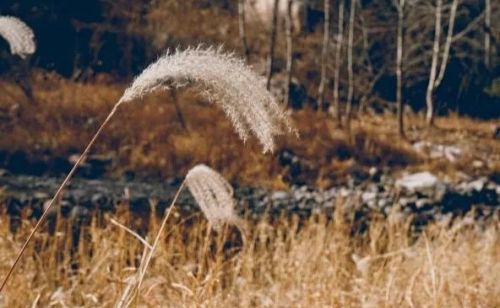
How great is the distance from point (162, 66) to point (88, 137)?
1258cm

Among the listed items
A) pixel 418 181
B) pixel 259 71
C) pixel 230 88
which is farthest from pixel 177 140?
pixel 230 88

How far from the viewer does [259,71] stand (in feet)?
68.3

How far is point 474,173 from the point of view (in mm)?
15375

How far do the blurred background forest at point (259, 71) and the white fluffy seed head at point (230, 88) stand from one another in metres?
7.58

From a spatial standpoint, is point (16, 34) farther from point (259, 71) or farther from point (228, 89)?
point (259, 71)

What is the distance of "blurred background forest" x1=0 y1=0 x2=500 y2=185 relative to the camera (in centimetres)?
1391

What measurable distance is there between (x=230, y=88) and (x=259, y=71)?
19302 mm

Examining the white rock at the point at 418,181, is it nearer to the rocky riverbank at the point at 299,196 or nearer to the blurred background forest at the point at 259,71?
the rocky riverbank at the point at 299,196

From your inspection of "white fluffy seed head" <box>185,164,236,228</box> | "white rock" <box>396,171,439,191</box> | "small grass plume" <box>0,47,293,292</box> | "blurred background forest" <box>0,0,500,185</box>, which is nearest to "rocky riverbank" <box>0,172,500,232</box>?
"white rock" <box>396,171,439,191</box>

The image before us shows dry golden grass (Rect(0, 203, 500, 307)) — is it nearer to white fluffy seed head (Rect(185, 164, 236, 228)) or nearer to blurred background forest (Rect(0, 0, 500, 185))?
white fluffy seed head (Rect(185, 164, 236, 228))

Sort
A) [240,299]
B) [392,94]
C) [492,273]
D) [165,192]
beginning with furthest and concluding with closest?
[392,94]
[165,192]
[492,273]
[240,299]

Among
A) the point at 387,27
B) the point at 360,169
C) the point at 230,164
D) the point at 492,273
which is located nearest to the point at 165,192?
the point at 230,164

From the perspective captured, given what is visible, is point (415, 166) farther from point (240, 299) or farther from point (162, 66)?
point (162, 66)

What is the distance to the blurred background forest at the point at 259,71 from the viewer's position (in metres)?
13.9
